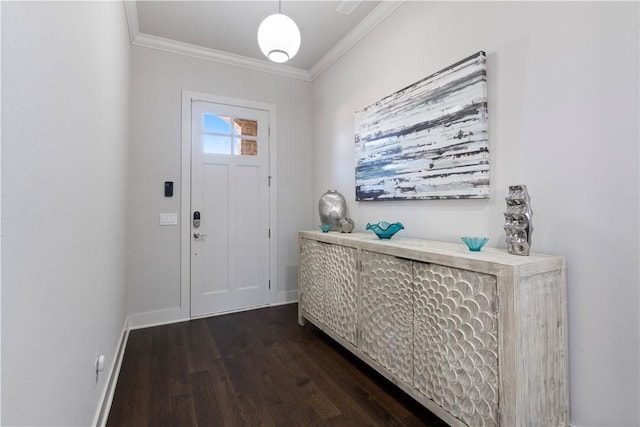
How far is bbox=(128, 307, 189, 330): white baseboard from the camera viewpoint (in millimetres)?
2963

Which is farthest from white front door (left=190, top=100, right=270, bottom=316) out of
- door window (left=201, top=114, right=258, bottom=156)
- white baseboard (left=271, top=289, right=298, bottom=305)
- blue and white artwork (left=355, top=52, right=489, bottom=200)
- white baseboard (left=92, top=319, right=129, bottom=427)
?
blue and white artwork (left=355, top=52, right=489, bottom=200)

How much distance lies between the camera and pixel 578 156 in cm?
141

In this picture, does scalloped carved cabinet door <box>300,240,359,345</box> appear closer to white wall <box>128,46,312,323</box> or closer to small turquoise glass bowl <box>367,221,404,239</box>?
small turquoise glass bowl <box>367,221,404,239</box>

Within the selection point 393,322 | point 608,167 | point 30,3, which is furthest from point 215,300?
point 608,167

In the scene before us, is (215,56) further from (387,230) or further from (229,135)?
(387,230)

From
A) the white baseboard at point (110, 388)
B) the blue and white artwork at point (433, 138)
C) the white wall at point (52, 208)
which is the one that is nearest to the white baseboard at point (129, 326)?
the white baseboard at point (110, 388)

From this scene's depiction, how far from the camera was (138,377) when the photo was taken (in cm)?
209

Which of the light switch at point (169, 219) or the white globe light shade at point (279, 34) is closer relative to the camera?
the white globe light shade at point (279, 34)

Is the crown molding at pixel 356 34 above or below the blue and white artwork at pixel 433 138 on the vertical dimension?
above

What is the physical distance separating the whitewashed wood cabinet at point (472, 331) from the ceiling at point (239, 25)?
215cm

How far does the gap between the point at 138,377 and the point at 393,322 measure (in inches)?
70.9

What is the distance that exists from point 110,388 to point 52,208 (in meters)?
1.55

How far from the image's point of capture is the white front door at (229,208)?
326cm

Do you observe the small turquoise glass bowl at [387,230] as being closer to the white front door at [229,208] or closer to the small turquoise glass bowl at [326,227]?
the small turquoise glass bowl at [326,227]
